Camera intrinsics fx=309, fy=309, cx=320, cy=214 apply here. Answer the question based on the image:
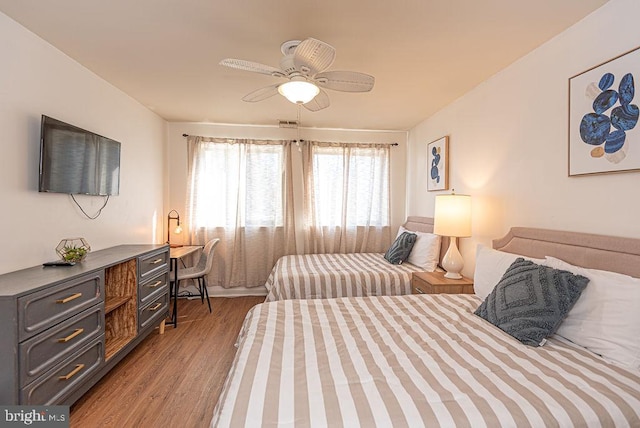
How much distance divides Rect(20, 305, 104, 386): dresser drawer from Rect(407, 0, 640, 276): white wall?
3137mm

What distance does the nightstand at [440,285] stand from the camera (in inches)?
106

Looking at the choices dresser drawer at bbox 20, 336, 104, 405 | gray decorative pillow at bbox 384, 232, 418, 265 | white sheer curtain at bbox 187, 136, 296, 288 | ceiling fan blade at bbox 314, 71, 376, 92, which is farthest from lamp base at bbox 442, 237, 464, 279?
dresser drawer at bbox 20, 336, 104, 405

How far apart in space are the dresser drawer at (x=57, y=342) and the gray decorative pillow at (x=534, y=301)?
2.45 meters

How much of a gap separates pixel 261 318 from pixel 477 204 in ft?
7.54

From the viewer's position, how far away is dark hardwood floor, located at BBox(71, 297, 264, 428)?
1938 millimetres

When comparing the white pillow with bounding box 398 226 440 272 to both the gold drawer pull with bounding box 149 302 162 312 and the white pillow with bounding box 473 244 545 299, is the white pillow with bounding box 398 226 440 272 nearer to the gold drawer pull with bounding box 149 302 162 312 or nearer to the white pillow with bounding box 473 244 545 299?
the white pillow with bounding box 473 244 545 299

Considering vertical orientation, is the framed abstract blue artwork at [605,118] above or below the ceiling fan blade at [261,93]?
below

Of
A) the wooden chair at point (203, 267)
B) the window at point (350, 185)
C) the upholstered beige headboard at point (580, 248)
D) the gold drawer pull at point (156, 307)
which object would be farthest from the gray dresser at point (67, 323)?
the upholstered beige headboard at point (580, 248)

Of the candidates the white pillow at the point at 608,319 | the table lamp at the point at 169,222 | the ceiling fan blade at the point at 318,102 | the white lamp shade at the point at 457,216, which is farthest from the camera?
the table lamp at the point at 169,222

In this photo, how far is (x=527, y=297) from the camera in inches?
64.7

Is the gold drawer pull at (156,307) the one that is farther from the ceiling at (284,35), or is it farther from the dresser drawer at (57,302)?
the ceiling at (284,35)

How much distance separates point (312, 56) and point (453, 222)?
197cm

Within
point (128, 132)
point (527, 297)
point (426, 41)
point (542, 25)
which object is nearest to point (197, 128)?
point (128, 132)
